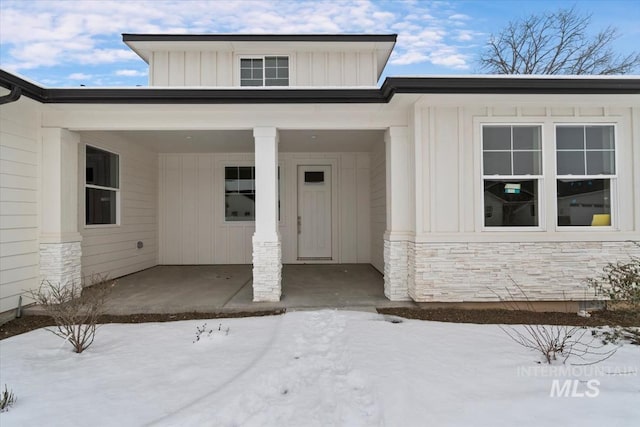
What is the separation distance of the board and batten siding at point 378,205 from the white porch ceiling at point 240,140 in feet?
1.21

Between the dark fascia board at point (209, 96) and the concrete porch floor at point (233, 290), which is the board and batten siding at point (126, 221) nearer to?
the concrete porch floor at point (233, 290)

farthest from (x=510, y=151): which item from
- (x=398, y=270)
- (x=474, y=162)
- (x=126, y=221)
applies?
(x=126, y=221)

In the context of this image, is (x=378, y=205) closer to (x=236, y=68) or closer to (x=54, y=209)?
(x=236, y=68)

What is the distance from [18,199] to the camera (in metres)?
4.96

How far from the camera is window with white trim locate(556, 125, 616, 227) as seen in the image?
16.9 feet

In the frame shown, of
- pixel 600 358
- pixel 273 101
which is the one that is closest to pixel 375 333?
pixel 600 358

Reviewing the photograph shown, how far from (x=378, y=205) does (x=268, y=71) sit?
14.4ft

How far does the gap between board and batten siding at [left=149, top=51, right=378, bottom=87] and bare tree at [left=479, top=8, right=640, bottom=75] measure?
13.1 m

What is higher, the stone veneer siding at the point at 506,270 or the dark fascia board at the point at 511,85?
the dark fascia board at the point at 511,85

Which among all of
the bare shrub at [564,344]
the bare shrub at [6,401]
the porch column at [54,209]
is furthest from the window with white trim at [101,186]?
the bare shrub at [564,344]

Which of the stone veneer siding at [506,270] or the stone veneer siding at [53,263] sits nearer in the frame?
the stone veneer siding at [506,270]

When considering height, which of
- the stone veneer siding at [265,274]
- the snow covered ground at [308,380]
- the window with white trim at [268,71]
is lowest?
the snow covered ground at [308,380]

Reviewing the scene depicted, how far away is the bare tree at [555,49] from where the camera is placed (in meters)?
15.0

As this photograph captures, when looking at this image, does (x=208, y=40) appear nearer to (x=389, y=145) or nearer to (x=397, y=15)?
(x=389, y=145)
